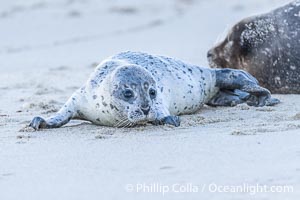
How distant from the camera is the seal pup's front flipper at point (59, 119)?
193 inches

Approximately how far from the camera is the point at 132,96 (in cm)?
477


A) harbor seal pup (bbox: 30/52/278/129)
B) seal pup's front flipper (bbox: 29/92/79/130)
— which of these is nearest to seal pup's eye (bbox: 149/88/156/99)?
harbor seal pup (bbox: 30/52/278/129)

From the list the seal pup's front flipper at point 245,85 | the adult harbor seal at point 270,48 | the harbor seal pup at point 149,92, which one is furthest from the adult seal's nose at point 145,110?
the adult harbor seal at point 270,48

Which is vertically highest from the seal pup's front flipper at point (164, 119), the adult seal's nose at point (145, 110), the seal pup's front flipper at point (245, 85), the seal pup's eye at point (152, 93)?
the seal pup's eye at point (152, 93)

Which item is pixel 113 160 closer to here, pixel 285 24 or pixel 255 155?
pixel 255 155

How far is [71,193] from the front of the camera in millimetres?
3320

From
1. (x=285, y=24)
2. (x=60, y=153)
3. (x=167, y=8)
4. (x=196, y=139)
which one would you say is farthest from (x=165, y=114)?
(x=167, y=8)

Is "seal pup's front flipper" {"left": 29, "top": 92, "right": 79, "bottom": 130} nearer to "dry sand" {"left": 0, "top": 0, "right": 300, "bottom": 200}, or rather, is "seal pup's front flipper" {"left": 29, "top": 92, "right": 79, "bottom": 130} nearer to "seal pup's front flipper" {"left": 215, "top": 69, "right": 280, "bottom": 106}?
"dry sand" {"left": 0, "top": 0, "right": 300, "bottom": 200}

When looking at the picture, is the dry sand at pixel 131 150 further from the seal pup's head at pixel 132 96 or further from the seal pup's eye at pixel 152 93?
the seal pup's eye at pixel 152 93

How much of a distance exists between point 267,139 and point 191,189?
1.03m

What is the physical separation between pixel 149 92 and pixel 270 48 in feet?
5.60

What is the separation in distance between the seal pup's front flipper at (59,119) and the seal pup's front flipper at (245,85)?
1275 mm

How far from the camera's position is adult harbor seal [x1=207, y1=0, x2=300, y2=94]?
6168 millimetres

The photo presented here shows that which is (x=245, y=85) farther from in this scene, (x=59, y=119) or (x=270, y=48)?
(x=59, y=119)
